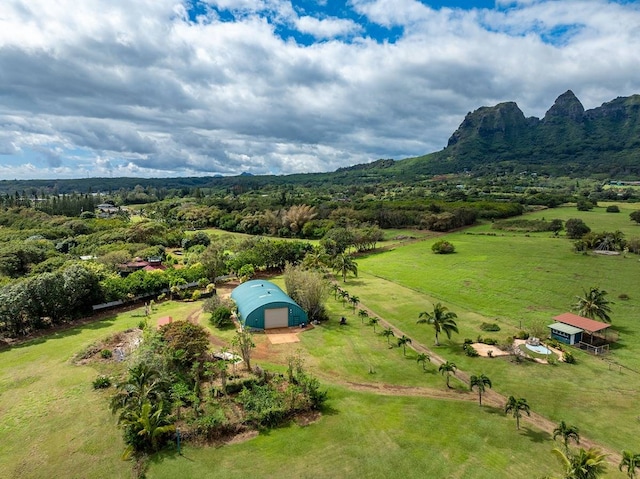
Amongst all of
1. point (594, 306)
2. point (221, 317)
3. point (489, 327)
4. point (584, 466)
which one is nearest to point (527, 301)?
point (594, 306)

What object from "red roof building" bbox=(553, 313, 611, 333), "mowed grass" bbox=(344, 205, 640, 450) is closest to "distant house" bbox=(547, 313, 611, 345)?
"red roof building" bbox=(553, 313, 611, 333)

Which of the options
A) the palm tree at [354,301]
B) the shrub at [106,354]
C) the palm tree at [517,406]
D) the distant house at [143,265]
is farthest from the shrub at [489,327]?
the distant house at [143,265]

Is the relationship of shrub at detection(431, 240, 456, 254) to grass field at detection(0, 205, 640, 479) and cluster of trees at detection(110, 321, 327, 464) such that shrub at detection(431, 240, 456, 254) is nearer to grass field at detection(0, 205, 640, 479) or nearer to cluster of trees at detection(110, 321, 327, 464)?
grass field at detection(0, 205, 640, 479)

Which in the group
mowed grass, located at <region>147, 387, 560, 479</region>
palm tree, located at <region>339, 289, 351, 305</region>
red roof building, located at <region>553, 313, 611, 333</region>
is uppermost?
red roof building, located at <region>553, 313, 611, 333</region>

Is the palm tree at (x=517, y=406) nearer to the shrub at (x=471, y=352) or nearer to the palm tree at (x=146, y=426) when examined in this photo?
the shrub at (x=471, y=352)

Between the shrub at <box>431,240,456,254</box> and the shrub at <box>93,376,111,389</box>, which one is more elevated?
the shrub at <box>431,240,456,254</box>

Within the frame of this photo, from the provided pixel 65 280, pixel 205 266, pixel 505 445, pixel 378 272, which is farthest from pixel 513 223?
pixel 65 280
